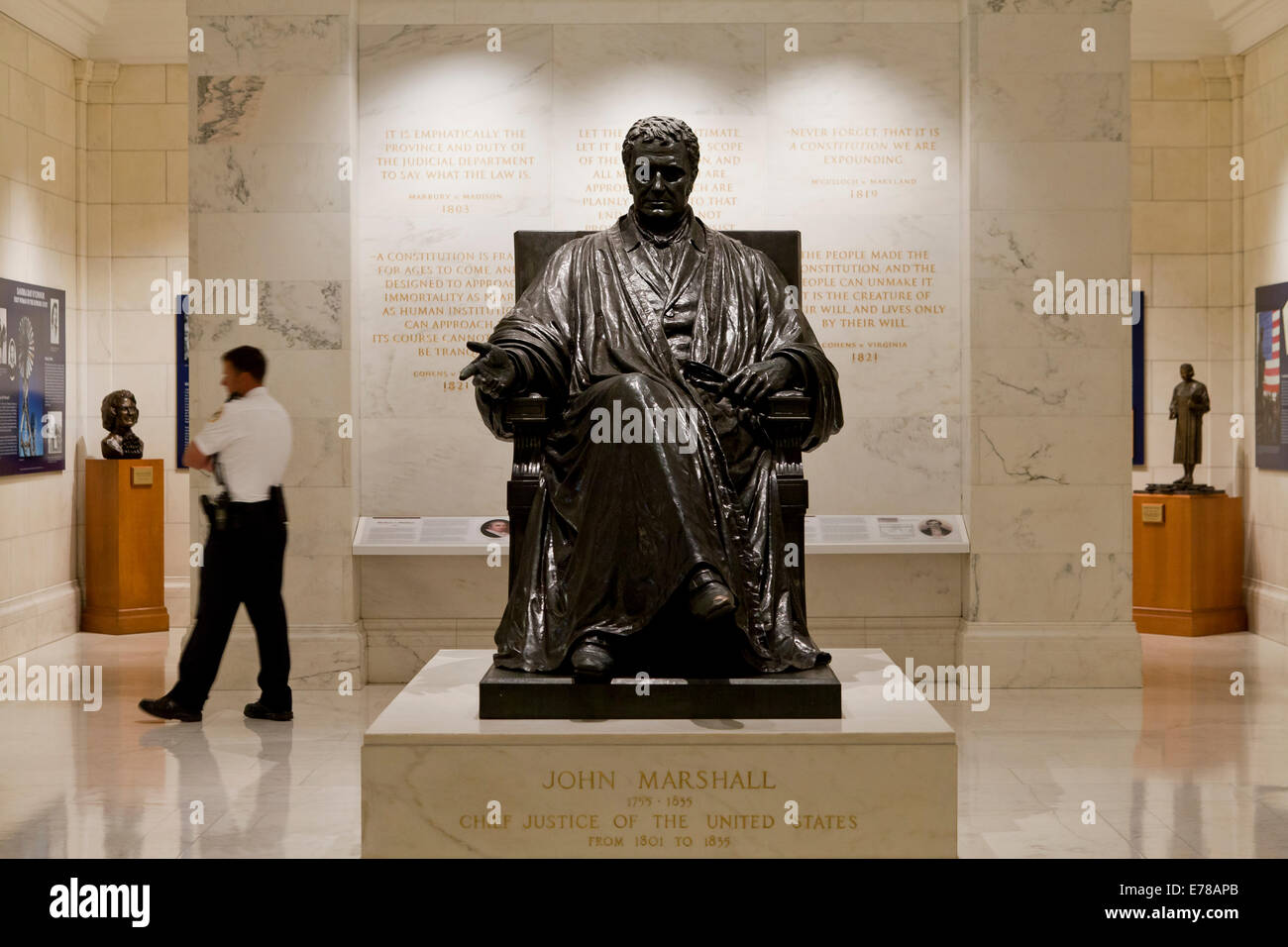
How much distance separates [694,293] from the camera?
475 centimetres

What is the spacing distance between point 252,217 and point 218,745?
2917 millimetres

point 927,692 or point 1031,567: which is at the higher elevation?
point 1031,567

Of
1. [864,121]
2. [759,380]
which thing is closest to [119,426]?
[864,121]

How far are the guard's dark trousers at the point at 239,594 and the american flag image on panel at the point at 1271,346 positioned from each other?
22.2ft

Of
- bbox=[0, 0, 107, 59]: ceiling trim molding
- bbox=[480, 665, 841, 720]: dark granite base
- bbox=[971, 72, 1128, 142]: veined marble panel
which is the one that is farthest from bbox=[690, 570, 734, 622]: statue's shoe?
bbox=[0, 0, 107, 59]: ceiling trim molding

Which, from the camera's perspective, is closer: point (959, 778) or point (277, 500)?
point (959, 778)

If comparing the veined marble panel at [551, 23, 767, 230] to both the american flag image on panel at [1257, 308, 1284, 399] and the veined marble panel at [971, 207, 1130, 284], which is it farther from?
the american flag image on panel at [1257, 308, 1284, 399]

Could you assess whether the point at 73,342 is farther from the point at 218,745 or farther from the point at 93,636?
the point at 218,745

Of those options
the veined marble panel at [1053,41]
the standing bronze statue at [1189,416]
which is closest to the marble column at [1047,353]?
the veined marble panel at [1053,41]

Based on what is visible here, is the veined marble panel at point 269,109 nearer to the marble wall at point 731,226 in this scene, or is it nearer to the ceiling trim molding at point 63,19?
the marble wall at point 731,226

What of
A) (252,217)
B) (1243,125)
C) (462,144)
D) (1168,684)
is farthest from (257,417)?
(1243,125)

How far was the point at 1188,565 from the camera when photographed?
9086mm

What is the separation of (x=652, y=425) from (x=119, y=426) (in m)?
6.42

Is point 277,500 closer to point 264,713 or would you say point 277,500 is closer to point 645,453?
point 264,713
